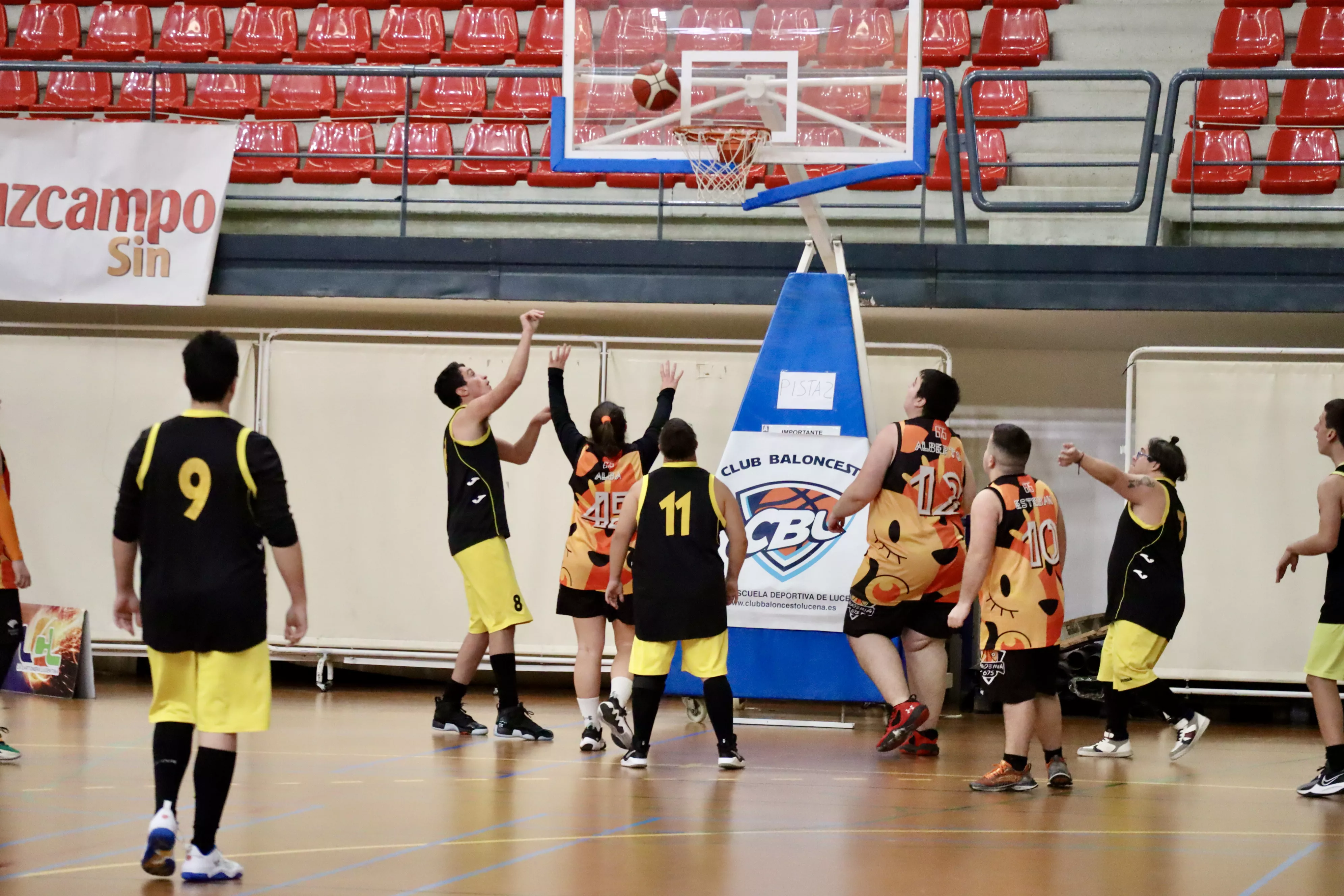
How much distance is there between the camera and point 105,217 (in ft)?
28.9

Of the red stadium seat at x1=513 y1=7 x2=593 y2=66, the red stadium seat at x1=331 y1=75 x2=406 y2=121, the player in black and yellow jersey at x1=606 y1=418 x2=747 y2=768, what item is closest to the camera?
the player in black and yellow jersey at x1=606 y1=418 x2=747 y2=768

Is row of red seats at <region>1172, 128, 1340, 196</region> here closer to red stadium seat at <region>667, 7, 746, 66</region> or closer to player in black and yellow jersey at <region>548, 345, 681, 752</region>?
red stadium seat at <region>667, 7, 746, 66</region>

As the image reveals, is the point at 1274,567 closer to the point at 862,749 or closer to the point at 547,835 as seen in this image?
the point at 862,749

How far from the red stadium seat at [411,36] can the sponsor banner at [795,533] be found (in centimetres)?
655

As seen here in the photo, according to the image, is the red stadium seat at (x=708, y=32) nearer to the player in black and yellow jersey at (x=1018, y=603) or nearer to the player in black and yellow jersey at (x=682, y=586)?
the player in black and yellow jersey at (x=682, y=586)

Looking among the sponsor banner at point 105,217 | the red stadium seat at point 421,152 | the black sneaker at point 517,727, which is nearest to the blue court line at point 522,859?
the black sneaker at point 517,727

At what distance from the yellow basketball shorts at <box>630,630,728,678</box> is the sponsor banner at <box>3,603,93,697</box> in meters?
3.93

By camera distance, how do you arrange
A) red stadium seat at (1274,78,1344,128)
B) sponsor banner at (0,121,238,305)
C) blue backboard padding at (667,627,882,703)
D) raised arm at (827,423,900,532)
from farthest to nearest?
red stadium seat at (1274,78,1344,128)
sponsor banner at (0,121,238,305)
blue backboard padding at (667,627,882,703)
raised arm at (827,423,900,532)

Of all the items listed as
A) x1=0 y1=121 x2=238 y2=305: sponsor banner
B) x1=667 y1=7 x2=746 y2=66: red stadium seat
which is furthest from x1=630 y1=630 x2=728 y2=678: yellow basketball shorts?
x1=0 y1=121 x2=238 y2=305: sponsor banner

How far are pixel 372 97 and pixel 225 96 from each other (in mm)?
1299

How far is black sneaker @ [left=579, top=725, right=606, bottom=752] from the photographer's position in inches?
257

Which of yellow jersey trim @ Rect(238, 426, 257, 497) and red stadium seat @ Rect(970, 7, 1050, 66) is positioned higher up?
red stadium seat @ Rect(970, 7, 1050, 66)

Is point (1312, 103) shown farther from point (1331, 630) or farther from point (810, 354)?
point (1331, 630)

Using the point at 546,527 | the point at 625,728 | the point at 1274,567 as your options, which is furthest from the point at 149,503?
the point at 1274,567
